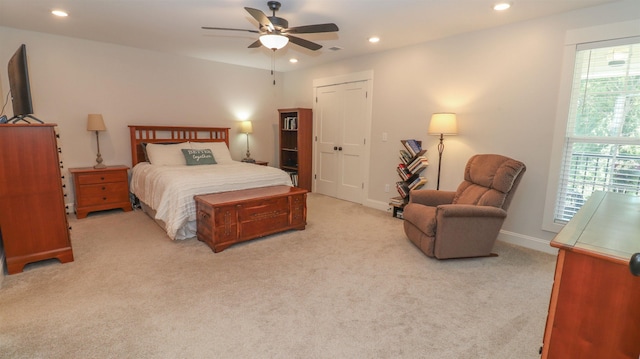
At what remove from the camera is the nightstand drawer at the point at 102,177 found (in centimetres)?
411

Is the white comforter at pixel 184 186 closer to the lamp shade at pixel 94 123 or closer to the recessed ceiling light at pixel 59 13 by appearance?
the lamp shade at pixel 94 123

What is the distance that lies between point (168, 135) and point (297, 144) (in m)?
2.26

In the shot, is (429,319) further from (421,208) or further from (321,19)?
(321,19)

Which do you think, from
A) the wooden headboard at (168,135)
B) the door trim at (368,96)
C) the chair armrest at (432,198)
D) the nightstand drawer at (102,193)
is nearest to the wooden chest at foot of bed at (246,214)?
the chair armrest at (432,198)

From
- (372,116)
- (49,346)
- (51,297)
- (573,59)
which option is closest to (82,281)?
(51,297)

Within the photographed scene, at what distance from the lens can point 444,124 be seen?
3713 millimetres

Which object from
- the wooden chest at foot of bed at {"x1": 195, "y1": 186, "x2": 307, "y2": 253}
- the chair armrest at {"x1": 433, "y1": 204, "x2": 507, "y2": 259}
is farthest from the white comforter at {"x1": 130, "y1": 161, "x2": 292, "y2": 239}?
the chair armrest at {"x1": 433, "y1": 204, "x2": 507, "y2": 259}

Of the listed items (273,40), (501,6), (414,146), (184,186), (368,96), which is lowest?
(184,186)

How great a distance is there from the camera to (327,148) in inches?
227

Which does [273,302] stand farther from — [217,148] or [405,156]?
[217,148]

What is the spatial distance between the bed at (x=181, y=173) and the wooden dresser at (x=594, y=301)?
125 inches

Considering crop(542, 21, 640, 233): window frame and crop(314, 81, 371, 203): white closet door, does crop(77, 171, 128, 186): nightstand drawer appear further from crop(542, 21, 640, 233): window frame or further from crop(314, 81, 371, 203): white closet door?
crop(542, 21, 640, 233): window frame

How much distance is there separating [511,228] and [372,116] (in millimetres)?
2479

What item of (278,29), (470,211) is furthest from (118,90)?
(470,211)
